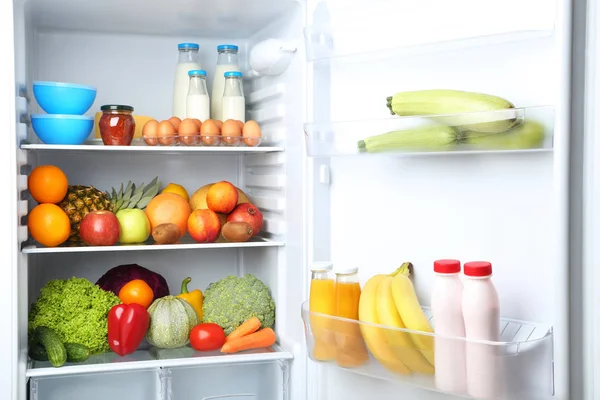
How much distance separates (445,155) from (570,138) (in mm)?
295

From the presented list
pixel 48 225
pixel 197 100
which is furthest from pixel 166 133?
pixel 48 225

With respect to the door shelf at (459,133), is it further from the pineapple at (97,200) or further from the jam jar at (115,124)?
the pineapple at (97,200)

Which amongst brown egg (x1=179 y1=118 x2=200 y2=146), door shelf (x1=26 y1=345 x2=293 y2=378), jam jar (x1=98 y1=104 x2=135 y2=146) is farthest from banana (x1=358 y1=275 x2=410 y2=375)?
jam jar (x1=98 y1=104 x2=135 y2=146)

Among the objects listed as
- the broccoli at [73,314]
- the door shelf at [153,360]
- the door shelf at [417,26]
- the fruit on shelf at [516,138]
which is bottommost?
the door shelf at [153,360]

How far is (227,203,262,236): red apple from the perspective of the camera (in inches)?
77.4

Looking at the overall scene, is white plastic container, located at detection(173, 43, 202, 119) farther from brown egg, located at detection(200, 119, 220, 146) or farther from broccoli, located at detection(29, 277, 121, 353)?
broccoli, located at detection(29, 277, 121, 353)

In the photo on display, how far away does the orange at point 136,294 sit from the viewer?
1937 millimetres

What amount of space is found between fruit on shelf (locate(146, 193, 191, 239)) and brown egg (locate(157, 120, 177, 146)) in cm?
18

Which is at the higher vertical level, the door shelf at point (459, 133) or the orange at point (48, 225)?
the door shelf at point (459, 133)

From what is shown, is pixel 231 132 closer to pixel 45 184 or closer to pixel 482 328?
pixel 45 184

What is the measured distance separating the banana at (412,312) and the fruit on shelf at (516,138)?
0.98ft

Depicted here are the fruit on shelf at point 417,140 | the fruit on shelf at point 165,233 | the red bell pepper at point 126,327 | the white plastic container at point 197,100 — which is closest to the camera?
the fruit on shelf at point 417,140

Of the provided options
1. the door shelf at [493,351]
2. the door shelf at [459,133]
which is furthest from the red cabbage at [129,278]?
the door shelf at [459,133]

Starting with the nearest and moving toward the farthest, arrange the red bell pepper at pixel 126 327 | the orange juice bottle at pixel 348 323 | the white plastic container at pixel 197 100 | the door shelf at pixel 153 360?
the orange juice bottle at pixel 348 323 < the door shelf at pixel 153 360 < the red bell pepper at pixel 126 327 < the white plastic container at pixel 197 100
